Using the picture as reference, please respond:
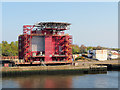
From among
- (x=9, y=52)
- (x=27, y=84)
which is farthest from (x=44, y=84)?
(x=9, y=52)

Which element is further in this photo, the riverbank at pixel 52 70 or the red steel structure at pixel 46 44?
the red steel structure at pixel 46 44

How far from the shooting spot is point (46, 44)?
92.7 m

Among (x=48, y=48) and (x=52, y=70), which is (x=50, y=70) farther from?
(x=48, y=48)

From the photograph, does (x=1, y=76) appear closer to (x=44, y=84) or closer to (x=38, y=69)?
(x=38, y=69)

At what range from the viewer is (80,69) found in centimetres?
9069

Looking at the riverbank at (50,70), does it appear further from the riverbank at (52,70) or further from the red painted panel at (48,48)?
the red painted panel at (48,48)

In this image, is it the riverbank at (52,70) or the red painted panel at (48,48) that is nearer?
the riverbank at (52,70)

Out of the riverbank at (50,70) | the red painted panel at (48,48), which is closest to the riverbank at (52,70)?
the riverbank at (50,70)

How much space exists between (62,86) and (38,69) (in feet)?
88.1

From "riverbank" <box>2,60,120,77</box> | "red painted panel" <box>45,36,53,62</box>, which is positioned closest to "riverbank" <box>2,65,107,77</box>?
"riverbank" <box>2,60,120,77</box>

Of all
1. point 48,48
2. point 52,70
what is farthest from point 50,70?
point 48,48

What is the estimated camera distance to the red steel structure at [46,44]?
9150 cm

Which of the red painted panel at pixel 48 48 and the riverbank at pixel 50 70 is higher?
the red painted panel at pixel 48 48

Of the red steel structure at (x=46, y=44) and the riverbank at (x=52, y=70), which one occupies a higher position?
the red steel structure at (x=46, y=44)
